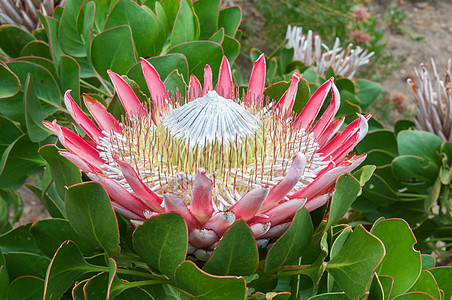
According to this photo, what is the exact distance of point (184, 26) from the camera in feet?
3.69

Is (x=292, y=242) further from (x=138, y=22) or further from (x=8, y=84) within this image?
(x=8, y=84)

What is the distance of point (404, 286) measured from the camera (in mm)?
782

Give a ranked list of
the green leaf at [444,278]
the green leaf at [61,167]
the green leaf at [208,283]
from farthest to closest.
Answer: the green leaf at [444,278] → the green leaf at [61,167] → the green leaf at [208,283]

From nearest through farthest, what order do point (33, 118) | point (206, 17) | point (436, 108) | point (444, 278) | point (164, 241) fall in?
point (164, 241)
point (444, 278)
point (33, 118)
point (206, 17)
point (436, 108)

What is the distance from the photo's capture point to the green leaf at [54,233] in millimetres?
825

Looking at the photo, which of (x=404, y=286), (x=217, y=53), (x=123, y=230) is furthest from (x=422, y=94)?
(x=123, y=230)

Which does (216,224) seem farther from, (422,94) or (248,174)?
(422,94)

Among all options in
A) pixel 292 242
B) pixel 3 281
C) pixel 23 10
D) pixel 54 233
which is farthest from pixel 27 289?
pixel 23 10

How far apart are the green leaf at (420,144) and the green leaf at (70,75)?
32.0 inches

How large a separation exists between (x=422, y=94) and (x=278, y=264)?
3.21ft

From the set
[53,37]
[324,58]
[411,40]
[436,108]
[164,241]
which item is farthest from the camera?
[411,40]

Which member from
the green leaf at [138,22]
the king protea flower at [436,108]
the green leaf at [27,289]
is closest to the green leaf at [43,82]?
the green leaf at [138,22]

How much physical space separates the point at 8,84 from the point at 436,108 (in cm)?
115

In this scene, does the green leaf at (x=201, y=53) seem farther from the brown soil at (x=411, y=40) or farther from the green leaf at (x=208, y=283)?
the brown soil at (x=411, y=40)
